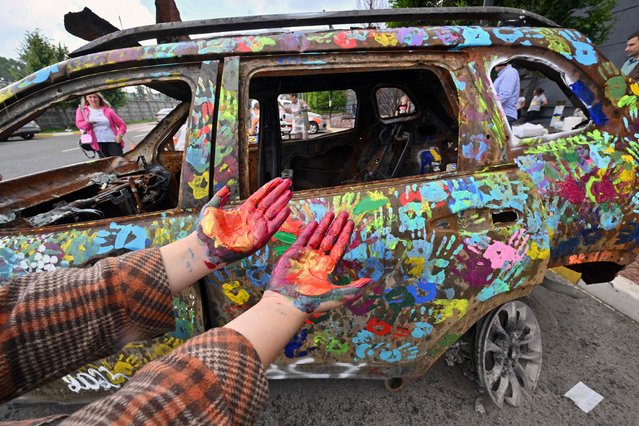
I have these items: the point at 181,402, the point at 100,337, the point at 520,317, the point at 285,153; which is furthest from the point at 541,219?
the point at 285,153

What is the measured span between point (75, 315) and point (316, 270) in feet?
2.39

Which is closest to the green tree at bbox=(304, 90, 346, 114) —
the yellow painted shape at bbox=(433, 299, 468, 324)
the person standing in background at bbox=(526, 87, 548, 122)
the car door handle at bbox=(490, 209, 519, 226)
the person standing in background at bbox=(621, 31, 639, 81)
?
the person standing in background at bbox=(526, 87, 548, 122)

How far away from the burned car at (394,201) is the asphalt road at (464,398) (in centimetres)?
18

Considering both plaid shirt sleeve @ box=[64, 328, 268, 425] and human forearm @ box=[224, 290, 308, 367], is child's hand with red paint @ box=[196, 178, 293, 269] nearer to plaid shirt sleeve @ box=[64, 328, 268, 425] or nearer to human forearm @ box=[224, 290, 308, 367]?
human forearm @ box=[224, 290, 308, 367]

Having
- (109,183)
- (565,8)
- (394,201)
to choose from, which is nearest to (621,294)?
(394,201)

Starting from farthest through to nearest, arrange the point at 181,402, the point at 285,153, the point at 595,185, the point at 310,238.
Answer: the point at 285,153, the point at 595,185, the point at 310,238, the point at 181,402

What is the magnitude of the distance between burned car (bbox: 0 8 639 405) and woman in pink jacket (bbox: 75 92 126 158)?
3.85 metres

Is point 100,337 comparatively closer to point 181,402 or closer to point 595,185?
point 181,402

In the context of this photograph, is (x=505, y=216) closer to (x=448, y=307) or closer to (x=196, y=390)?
(x=448, y=307)

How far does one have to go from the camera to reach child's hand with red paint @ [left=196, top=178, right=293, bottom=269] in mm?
1123

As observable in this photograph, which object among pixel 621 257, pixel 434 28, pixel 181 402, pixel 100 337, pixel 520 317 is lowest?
pixel 520 317

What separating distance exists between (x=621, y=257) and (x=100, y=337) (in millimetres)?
2471

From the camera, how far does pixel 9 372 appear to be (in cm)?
81

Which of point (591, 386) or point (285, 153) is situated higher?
point (285, 153)
